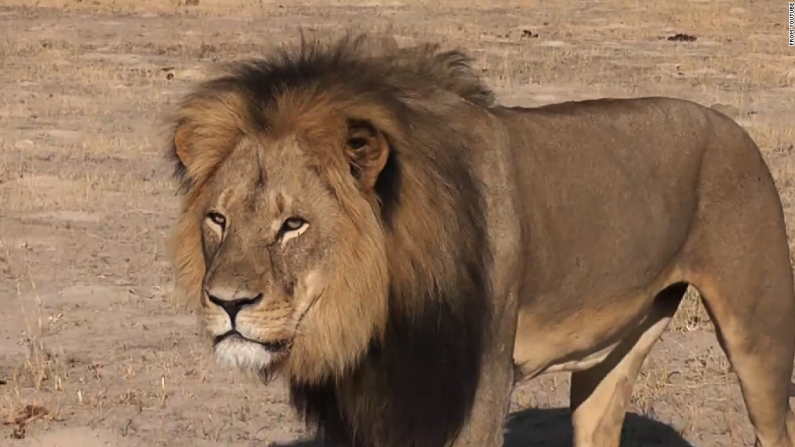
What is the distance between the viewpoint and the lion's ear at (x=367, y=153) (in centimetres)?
334

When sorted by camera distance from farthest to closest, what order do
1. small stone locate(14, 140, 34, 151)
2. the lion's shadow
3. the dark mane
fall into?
small stone locate(14, 140, 34, 151)
the lion's shadow
the dark mane

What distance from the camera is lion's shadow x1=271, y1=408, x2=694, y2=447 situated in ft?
17.9

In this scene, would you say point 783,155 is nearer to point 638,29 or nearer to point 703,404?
point 703,404

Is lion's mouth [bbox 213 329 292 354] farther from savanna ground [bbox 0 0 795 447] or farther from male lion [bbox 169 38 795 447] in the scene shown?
savanna ground [bbox 0 0 795 447]

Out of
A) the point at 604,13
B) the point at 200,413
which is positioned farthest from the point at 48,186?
the point at 604,13

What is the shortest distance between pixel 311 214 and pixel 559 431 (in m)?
2.50

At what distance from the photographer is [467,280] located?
357 cm

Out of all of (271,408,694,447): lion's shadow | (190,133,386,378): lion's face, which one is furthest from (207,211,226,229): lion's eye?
(271,408,694,447): lion's shadow

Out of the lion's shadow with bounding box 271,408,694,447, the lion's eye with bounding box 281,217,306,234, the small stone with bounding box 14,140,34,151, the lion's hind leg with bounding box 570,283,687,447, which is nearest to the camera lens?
the lion's eye with bounding box 281,217,306,234

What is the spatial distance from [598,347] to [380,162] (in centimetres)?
138

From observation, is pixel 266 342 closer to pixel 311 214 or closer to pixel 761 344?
pixel 311 214

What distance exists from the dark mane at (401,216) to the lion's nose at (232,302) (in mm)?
358

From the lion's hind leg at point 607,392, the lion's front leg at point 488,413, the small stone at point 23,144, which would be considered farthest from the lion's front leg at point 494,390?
the small stone at point 23,144

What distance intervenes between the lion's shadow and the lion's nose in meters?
2.36
